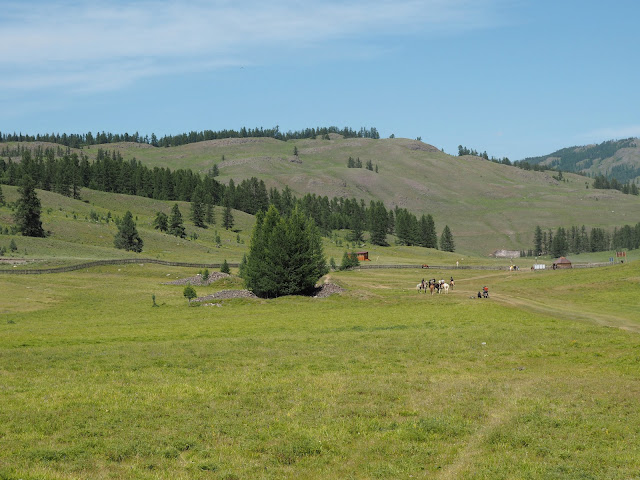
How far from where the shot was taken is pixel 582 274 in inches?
3233

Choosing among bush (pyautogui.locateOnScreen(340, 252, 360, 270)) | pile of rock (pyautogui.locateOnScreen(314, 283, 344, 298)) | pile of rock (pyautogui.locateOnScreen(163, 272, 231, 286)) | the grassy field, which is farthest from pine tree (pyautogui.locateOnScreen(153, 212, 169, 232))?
the grassy field

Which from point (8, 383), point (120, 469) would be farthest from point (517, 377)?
point (8, 383)

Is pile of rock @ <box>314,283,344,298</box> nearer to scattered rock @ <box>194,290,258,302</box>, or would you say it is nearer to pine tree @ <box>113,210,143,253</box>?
scattered rock @ <box>194,290,258,302</box>

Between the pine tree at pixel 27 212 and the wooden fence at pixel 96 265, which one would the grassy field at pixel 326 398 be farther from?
the pine tree at pixel 27 212

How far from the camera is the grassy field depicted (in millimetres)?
13805

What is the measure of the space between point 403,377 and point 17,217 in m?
131

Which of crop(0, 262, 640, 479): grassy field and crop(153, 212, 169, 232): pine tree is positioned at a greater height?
crop(153, 212, 169, 232): pine tree

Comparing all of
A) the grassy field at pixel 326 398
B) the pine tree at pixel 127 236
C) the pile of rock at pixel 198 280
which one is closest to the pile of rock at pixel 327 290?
the grassy field at pixel 326 398

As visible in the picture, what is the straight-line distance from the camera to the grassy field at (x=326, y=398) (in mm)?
13805

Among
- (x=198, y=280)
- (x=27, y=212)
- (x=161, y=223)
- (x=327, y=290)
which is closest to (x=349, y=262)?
(x=198, y=280)

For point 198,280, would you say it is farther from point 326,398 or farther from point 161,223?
point 161,223

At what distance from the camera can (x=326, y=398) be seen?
765 inches

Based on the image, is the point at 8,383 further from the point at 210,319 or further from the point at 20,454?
the point at 210,319

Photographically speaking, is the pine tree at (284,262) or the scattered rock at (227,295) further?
the pine tree at (284,262)
